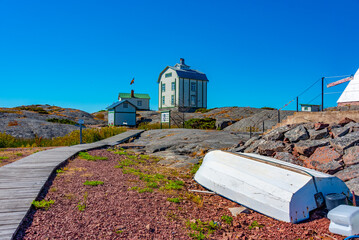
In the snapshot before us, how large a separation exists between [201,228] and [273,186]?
1696 millimetres

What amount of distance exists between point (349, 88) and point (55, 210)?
42.9ft

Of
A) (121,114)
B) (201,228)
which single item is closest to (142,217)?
(201,228)

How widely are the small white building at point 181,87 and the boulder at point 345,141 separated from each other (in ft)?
117

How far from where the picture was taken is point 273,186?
490 centimetres

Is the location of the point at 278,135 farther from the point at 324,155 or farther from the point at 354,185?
the point at 354,185

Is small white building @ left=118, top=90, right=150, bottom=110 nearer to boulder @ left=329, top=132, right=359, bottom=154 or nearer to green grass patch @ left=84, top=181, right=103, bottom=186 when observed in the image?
boulder @ left=329, top=132, right=359, bottom=154

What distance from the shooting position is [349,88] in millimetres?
12461

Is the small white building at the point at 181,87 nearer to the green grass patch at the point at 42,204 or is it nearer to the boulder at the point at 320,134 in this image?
the boulder at the point at 320,134

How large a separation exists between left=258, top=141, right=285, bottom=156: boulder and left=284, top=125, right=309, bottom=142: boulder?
0.46 meters

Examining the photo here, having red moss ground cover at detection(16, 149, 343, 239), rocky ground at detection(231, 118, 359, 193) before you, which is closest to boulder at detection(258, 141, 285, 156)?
rocky ground at detection(231, 118, 359, 193)

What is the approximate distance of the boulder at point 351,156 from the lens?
638 cm

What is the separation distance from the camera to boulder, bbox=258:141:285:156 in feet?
26.9

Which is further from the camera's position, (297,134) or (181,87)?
(181,87)

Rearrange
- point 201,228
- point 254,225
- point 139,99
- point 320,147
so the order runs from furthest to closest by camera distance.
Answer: point 139,99, point 320,147, point 254,225, point 201,228
